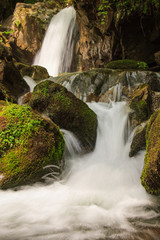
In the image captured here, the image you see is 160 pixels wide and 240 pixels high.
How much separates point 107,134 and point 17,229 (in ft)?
11.2

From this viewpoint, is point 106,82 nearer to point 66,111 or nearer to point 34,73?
point 66,111

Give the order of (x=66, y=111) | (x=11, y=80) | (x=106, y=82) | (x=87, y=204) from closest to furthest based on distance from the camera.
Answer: (x=87, y=204), (x=66, y=111), (x=11, y=80), (x=106, y=82)

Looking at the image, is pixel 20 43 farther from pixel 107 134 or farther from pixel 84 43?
pixel 107 134

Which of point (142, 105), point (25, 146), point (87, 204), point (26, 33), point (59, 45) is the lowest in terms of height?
point (87, 204)

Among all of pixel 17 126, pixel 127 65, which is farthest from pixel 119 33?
pixel 17 126

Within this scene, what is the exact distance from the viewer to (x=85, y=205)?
2.68 m

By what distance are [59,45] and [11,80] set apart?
10241 millimetres

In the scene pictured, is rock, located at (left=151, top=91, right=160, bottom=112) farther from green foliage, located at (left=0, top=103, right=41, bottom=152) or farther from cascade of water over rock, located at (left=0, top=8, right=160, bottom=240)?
green foliage, located at (left=0, top=103, right=41, bottom=152)

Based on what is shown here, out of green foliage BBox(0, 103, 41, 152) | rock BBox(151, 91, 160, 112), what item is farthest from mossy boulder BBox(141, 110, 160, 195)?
rock BBox(151, 91, 160, 112)

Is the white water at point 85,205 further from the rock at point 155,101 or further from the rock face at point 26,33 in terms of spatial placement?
the rock face at point 26,33

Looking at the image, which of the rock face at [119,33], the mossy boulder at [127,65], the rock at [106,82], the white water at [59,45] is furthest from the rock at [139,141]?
the white water at [59,45]

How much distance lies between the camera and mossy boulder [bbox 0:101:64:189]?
2.92 m

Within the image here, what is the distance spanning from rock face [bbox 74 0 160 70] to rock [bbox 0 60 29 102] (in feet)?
21.2

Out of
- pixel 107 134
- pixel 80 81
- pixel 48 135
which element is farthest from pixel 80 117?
pixel 80 81
